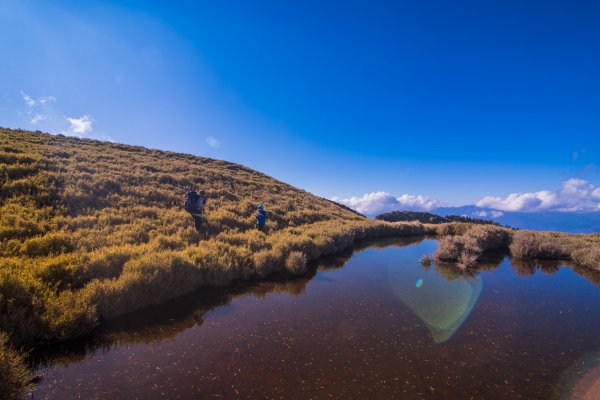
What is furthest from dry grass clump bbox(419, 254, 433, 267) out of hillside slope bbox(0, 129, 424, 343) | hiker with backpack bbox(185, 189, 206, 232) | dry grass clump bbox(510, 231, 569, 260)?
hiker with backpack bbox(185, 189, 206, 232)

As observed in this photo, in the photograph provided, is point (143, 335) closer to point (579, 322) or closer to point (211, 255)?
point (211, 255)

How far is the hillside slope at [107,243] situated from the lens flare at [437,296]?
15.1ft

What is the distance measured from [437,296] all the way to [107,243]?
1345 centimetres

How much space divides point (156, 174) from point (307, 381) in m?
26.1

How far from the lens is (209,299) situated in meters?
9.25

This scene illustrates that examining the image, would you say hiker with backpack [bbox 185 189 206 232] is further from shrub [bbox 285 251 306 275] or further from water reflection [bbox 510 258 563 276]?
water reflection [bbox 510 258 563 276]

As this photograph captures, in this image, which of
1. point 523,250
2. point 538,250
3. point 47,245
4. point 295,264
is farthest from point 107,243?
point 538,250

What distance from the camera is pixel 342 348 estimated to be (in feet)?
21.5

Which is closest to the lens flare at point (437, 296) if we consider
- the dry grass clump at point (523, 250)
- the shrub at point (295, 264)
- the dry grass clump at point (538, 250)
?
the dry grass clump at point (523, 250)

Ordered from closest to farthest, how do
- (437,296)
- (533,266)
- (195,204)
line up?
(437,296) → (533,266) → (195,204)

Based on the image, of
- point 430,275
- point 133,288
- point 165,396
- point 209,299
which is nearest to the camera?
point 165,396

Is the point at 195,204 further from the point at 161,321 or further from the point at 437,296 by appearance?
the point at 437,296

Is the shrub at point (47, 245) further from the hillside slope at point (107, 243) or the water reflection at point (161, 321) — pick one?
the water reflection at point (161, 321)

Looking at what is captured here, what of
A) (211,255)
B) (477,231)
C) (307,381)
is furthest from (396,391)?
(477,231)
